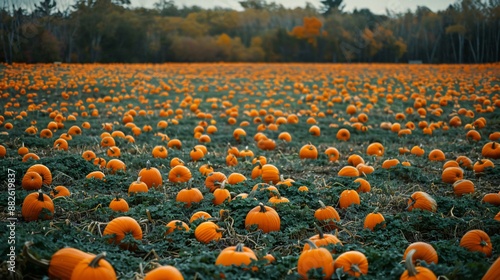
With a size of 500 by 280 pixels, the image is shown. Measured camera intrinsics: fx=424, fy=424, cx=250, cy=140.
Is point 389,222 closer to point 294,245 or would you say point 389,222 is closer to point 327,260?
point 294,245

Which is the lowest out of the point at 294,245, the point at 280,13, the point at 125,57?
the point at 294,245

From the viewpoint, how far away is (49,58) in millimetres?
11070

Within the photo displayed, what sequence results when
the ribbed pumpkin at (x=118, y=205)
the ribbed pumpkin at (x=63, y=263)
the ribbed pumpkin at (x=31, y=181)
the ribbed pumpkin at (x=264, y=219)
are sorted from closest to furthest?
the ribbed pumpkin at (x=63, y=263) → the ribbed pumpkin at (x=264, y=219) → the ribbed pumpkin at (x=118, y=205) → the ribbed pumpkin at (x=31, y=181)

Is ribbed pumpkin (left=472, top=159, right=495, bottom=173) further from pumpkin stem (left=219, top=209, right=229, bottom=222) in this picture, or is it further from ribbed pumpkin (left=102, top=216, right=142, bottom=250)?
ribbed pumpkin (left=102, top=216, right=142, bottom=250)

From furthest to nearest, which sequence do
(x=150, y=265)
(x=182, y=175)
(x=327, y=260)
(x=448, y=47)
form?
(x=448, y=47) → (x=182, y=175) → (x=150, y=265) → (x=327, y=260)

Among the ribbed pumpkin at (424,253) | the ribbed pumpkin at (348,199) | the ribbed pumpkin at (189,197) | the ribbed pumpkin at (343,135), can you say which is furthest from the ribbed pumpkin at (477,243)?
the ribbed pumpkin at (343,135)

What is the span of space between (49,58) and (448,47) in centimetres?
1681

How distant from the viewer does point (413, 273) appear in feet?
8.79

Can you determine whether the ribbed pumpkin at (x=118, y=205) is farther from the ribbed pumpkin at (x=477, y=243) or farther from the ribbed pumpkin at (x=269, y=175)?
the ribbed pumpkin at (x=477, y=243)

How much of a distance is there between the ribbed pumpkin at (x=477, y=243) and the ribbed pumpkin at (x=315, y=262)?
1336mm

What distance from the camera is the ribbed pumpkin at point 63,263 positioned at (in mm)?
2850

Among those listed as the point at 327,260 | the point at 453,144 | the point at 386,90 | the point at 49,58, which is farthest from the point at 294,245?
the point at 386,90

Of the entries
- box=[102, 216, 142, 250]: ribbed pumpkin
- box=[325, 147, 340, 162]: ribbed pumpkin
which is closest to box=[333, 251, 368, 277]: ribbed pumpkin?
box=[102, 216, 142, 250]: ribbed pumpkin

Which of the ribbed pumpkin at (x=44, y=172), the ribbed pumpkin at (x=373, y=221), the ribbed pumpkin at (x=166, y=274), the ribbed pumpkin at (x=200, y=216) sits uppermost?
the ribbed pumpkin at (x=44, y=172)
